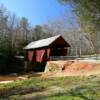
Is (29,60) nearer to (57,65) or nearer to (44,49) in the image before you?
(44,49)

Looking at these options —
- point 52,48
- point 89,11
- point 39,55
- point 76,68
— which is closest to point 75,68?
point 76,68

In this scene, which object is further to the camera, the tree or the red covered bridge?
the red covered bridge

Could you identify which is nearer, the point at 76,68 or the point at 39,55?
the point at 76,68

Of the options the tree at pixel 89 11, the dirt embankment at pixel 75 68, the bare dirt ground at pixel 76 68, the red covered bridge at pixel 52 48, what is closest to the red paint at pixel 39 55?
the red covered bridge at pixel 52 48

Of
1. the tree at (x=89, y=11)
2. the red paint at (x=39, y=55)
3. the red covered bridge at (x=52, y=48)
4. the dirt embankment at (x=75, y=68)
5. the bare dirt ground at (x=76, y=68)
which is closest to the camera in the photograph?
the tree at (x=89, y=11)

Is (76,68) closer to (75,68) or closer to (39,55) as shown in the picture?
(75,68)

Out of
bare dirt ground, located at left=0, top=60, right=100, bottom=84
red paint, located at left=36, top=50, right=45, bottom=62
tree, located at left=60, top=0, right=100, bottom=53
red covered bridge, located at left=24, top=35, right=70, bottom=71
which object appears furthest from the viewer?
red paint, located at left=36, top=50, right=45, bottom=62

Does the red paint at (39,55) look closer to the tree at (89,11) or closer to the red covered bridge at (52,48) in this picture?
the red covered bridge at (52,48)

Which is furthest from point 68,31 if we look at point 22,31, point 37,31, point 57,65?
point 57,65

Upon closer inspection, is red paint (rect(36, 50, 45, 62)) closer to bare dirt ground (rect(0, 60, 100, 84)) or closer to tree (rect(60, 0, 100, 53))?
bare dirt ground (rect(0, 60, 100, 84))

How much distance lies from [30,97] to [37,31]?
70.1 m

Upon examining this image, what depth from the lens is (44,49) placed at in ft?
155

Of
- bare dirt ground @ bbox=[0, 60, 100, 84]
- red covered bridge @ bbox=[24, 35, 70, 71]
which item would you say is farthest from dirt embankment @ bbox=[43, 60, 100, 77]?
red covered bridge @ bbox=[24, 35, 70, 71]

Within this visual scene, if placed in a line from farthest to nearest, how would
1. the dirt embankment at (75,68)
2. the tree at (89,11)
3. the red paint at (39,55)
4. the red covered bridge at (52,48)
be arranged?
the red paint at (39,55)
the red covered bridge at (52,48)
the dirt embankment at (75,68)
the tree at (89,11)
